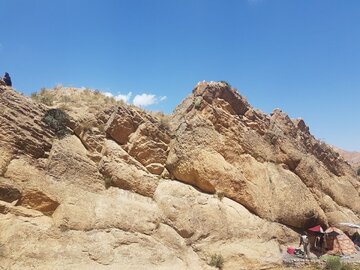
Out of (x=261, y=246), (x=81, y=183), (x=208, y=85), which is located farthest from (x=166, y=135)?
(x=261, y=246)

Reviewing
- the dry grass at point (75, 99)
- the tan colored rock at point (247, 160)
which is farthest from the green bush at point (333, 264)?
the dry grass at point (75, 99)

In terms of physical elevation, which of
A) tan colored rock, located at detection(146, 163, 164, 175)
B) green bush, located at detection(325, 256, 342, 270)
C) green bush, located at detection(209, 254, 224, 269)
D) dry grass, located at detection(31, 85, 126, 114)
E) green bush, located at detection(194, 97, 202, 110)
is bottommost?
A: green bush, located at detection(209, 254, 224, 269)

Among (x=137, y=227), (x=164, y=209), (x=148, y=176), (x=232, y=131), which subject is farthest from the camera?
(x=232, y=131)

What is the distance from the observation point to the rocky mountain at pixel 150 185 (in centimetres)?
1455

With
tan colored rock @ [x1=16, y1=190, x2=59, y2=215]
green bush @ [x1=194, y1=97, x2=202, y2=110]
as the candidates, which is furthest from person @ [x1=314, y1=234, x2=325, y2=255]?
tan colored rock @ [x1=16, y1=190, x2=59, y2=215]

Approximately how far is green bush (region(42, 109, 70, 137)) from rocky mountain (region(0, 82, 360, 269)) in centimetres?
7

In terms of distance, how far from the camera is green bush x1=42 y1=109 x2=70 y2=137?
17688 mm

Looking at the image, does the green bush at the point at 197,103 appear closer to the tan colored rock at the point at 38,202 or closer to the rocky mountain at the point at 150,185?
the rocky mountain at the point at 150,185

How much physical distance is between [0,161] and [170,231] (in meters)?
8.21

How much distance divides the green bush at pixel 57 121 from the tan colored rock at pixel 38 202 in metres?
3.73

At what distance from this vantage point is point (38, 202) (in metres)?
15.0

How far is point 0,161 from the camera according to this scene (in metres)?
14.7

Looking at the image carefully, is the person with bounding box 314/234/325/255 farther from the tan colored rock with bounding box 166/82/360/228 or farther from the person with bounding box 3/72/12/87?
the person with bounding box 3/72/12/87

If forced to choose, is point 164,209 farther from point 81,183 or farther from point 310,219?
point 310,219
